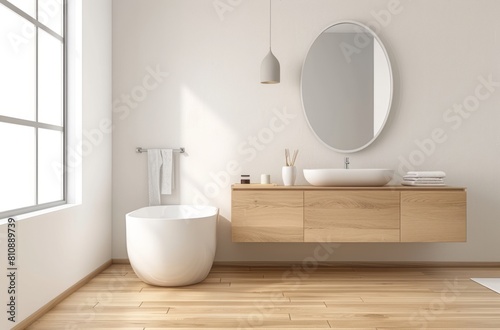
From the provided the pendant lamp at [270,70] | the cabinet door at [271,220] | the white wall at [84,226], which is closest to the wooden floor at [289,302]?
the white wall at [84,226]

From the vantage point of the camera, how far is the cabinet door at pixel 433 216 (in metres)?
3.54

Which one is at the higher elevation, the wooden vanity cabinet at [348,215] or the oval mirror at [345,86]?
the oval mirror at [345,86]

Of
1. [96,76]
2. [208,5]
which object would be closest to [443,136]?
[208,5]

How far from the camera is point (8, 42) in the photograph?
2939 millimetres

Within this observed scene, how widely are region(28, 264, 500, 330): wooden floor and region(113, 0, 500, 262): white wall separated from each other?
1.52 feet

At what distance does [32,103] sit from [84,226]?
95 cm

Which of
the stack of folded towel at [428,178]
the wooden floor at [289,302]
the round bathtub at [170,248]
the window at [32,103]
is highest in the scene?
the window at [32,103]

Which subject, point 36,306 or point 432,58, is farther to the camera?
point 432,58

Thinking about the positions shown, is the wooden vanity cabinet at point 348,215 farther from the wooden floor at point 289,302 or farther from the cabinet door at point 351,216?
the wooden floor at point 289,302

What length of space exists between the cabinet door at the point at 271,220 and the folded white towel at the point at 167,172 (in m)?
0.74

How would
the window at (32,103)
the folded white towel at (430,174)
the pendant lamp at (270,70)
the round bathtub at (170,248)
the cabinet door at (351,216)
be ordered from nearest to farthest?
1. the window at (32,103)
2. the round bathtub at (170,248)
3. the cabinet door at (351,216)
4. the folded white towel at (430,174)
5. the pendant lamp at (270,70)

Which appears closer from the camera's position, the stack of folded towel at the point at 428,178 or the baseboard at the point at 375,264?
the stack of folded towel at the point at 428,178

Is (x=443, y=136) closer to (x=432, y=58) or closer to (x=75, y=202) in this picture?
(x=432, y=58)

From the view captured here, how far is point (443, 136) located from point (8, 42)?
11.2 feet
